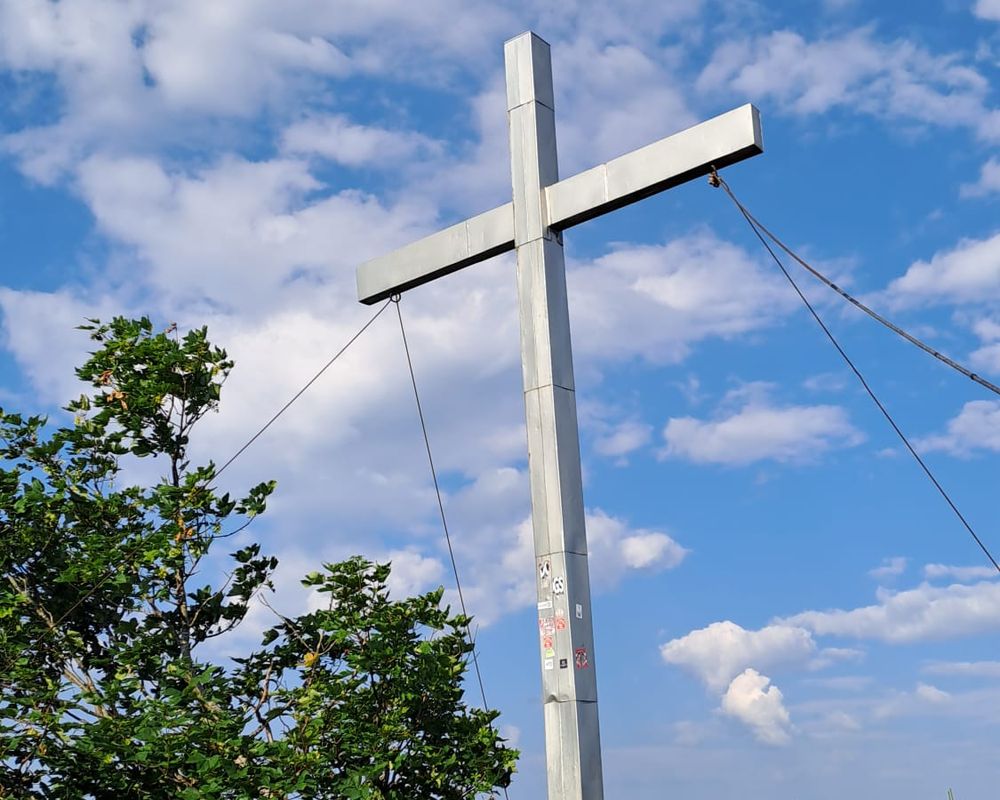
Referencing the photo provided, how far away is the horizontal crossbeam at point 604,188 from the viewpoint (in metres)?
7.28

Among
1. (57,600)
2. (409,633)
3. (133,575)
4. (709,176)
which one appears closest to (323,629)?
(409,633)

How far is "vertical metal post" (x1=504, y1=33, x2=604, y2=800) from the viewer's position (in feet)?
23.6

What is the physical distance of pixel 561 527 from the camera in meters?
7.42

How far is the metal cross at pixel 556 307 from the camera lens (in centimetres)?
722

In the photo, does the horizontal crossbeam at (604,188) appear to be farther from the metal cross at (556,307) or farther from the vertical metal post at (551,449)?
the vertical metal post at (551,449)

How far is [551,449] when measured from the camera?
24.9 feet

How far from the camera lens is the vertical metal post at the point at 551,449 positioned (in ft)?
23.6

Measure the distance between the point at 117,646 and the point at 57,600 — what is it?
83 centimetres

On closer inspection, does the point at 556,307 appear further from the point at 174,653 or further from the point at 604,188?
the point at 174,653

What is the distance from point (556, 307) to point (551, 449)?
3.36ft

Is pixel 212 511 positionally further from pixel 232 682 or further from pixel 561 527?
pixel 561 527

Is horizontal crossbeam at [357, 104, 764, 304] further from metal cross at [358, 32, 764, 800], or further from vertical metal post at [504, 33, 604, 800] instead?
vertical metal post at [504, 33, 604, 800]

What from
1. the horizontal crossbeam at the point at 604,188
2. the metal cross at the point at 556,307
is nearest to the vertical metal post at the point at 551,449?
the metal cross at the point at 556,307

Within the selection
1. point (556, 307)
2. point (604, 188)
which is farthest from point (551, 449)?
point (604, 188)
